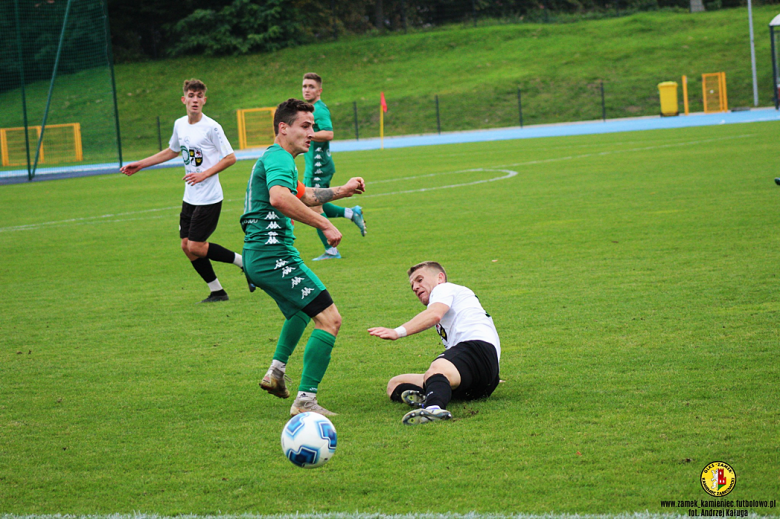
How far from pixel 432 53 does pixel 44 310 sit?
4844 centimetres

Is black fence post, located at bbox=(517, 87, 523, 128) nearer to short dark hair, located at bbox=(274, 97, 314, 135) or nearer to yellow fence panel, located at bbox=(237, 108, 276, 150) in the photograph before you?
yellow fence panel, located at bbox=(237, 108, 276, 150)

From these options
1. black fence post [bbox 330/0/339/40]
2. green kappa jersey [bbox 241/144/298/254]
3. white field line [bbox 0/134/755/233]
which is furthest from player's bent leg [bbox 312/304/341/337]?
black fence post [bbox 330/0/339/40]

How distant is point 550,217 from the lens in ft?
41.7

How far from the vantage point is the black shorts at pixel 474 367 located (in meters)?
4.88

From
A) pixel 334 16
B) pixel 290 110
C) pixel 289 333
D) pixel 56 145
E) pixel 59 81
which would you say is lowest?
pixel 289 333

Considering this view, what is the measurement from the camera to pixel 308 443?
396 cm

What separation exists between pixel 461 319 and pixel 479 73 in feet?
151

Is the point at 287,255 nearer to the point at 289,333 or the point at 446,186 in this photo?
the point at 289,333

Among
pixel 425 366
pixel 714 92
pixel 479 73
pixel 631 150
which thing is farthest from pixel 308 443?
pixel 479 73

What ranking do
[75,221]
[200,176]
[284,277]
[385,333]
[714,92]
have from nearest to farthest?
[385,333] < [284,277] < [200,176] < [75,221] < [714,92]

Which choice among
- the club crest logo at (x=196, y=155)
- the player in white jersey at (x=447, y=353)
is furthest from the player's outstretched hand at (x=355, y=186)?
the club crest logo at (x=196, y=155)

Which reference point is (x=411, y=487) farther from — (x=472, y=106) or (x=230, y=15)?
(x=230, y=15)

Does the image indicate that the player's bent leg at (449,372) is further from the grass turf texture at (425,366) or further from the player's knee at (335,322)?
the player's knee at (335,322)

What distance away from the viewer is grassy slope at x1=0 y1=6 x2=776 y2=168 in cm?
4322
